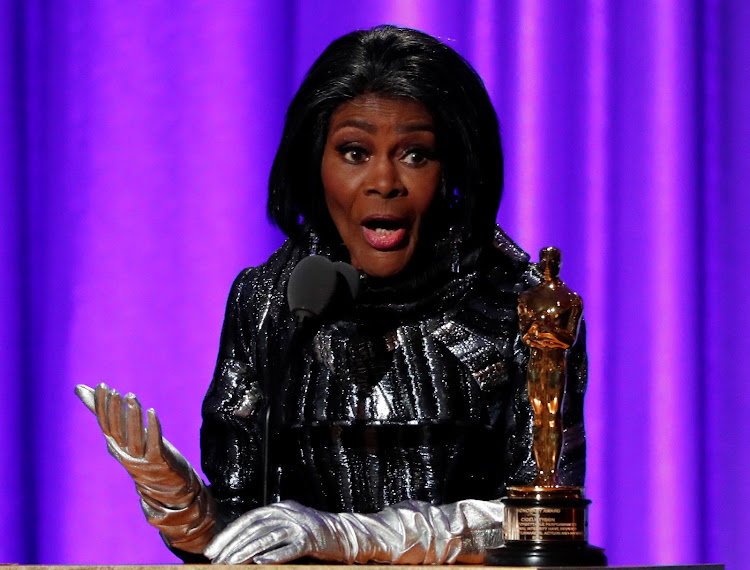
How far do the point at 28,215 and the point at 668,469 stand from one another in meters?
1.15

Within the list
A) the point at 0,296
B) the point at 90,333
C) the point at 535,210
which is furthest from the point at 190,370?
the point at 535,210

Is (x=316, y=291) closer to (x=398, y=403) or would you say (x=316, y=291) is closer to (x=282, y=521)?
(x=282, y=521)

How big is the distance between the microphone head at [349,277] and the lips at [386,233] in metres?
0.35

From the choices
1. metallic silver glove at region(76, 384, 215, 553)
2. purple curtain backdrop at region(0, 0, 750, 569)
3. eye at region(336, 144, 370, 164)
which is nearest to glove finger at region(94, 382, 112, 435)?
metallic silver glove at region(76, 384, 215, 553)

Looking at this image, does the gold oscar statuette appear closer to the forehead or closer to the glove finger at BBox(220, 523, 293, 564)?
the glove finger at BBox(220, 523, 293, 564)

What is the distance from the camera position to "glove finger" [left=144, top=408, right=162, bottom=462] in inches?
57.0

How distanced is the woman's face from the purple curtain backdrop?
658 millimetres

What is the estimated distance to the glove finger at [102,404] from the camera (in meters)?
1.42

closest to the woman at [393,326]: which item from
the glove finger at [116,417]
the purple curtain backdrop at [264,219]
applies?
the glove finger at [116,417]

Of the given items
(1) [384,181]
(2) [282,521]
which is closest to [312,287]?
(2) [282,521]

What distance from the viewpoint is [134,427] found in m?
1.45

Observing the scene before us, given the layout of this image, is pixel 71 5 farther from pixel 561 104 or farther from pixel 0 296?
pixel 561 104

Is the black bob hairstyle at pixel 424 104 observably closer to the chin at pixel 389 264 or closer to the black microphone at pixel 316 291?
the chin at pixel 389 264

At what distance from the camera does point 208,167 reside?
2.51 metres
